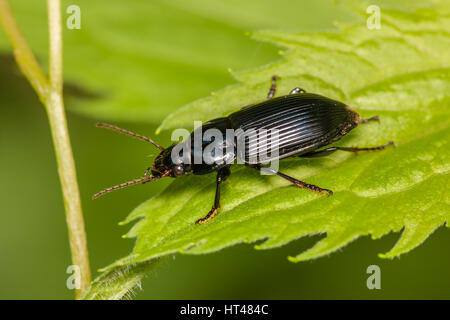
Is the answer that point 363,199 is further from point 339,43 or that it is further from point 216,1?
point 216,1

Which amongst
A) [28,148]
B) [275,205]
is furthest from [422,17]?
[28,148]

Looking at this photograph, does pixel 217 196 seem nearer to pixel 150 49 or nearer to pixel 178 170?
pixel 178 170

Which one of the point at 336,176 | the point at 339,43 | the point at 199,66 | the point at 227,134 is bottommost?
the point at 336,176
